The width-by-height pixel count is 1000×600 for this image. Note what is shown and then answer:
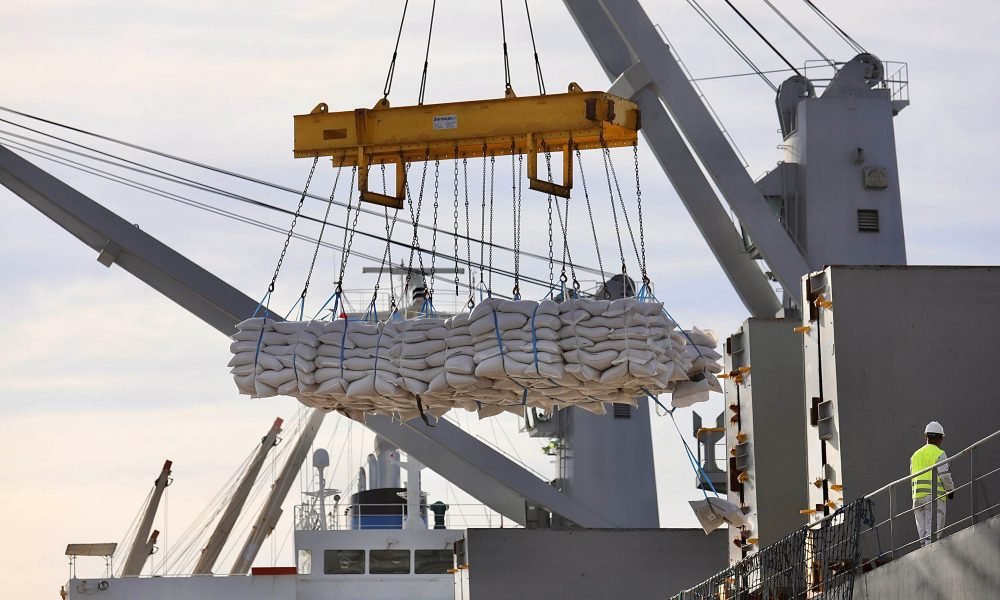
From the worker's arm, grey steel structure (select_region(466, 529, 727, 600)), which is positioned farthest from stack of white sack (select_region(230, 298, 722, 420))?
grey steel structure (select_region(466, 529, 727, 600))

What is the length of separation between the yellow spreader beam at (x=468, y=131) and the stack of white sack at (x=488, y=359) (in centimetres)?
224

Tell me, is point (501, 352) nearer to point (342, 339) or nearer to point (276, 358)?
point (342, 339)

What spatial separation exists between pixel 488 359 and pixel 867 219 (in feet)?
32.1

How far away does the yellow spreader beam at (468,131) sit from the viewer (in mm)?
19469

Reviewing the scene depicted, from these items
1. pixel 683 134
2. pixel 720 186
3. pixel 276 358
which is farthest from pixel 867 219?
pixel 276 358

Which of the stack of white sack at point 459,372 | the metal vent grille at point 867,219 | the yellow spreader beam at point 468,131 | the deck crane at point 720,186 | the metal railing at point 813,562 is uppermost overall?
the deck crane at point 720,186

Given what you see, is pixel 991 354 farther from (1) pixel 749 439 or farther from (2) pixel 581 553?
(2) pixel 581 553

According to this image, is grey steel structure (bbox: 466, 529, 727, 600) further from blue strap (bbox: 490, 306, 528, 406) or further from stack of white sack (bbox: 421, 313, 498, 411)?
blue strap (bbox: 490, 306, 528, 406)

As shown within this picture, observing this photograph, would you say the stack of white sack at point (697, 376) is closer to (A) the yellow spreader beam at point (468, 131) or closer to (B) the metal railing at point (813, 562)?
(B) the metal railing at point (813, 562)

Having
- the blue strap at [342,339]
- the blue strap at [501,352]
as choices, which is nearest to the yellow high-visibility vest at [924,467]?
the blue strap at [501,352]

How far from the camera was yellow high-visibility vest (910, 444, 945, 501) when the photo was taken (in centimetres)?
1573

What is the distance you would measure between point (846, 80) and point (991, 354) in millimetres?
7953

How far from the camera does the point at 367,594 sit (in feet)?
130

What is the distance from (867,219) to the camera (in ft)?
83.4
